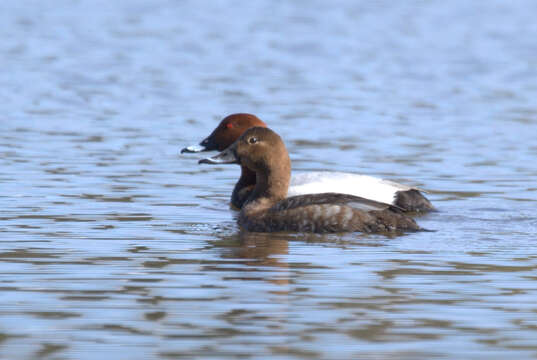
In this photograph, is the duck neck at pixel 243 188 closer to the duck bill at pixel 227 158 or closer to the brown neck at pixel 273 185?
the duck bill at pixel 227 158

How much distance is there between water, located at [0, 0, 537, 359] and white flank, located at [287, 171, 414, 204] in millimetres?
501

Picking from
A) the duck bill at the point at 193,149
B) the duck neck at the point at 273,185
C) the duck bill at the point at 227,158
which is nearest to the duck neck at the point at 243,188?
the duck bill at the point at 193,149

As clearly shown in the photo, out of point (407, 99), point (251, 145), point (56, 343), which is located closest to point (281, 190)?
point (251, 145)

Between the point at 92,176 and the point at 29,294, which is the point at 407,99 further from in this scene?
the point at 29,294

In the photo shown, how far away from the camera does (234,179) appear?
43.1 feet

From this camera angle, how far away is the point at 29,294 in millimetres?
6785

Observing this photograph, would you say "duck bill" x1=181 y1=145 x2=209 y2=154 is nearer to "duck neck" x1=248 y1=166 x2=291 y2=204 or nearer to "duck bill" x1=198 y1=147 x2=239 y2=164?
"duck bill" x1=198 y1=147 x2=239 y2=164

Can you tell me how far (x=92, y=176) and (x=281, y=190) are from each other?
8.90ft

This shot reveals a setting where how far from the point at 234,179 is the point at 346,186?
2.56m

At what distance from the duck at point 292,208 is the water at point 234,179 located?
0.20 m

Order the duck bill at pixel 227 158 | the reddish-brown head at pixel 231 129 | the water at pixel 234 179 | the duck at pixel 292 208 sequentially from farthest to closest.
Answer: the reddish-brown head at pixel 231 129 < the duck bill at pixel 227 158 < the duck at pixel 292 208 < the water at pixel 234 179

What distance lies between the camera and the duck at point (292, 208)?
9375 mm

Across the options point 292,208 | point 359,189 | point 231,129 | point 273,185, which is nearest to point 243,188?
point 231,129

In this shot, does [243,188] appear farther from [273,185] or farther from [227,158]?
[273,185]
